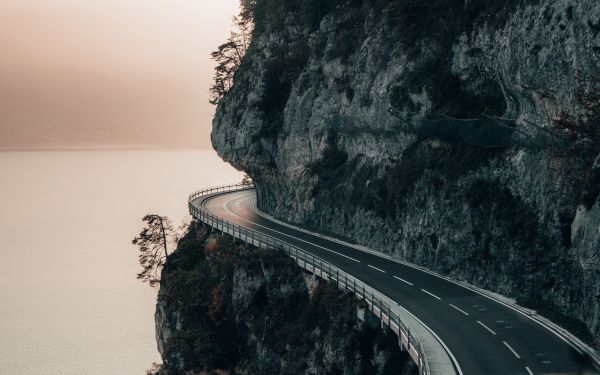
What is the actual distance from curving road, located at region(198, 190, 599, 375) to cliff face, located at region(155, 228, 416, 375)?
261 centimetres

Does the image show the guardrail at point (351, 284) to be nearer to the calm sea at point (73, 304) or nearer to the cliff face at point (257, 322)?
the cliff face at point (257, 322)

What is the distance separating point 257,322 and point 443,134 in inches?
770

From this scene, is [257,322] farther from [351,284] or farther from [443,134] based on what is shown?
[443,134]

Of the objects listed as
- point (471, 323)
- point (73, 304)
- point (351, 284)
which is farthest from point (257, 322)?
point (73, 304)

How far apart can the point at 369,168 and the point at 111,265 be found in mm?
83290

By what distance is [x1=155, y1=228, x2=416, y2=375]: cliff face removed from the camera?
3541 centimetres

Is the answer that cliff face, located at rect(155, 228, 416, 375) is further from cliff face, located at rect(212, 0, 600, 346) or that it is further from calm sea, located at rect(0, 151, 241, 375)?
calm sea, located at rect(0, 151, 241, 375)

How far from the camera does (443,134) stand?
4347 centimetres

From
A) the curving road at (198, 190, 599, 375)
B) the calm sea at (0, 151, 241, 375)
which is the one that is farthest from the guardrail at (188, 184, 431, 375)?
the calm sea at (0, 151, 241, 375)

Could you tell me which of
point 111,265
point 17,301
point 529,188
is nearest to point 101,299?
point 17,301

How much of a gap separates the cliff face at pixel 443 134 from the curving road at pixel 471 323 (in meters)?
1.72

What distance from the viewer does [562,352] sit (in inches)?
1038

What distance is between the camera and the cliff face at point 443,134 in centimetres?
3067

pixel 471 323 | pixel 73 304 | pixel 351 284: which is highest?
pixel 471 323
